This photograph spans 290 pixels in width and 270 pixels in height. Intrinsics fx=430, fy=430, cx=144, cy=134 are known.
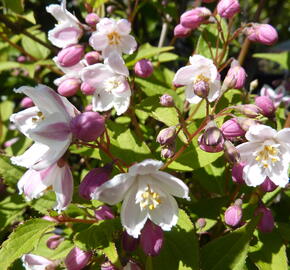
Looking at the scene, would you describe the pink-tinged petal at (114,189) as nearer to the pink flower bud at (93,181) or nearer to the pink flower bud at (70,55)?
the pink flower bud at (93,181)

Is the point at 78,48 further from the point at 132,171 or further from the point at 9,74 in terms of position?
the point at 9,74

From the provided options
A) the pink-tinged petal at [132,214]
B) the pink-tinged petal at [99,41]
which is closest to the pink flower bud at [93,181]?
the pink-tinged petal at [132,214]

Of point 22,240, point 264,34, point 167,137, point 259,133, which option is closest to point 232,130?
point 259,133

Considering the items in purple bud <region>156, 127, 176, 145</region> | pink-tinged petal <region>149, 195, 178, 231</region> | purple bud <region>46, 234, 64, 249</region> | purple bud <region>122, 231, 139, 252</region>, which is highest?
purple bud <region>156, 127, 176, 145</region>

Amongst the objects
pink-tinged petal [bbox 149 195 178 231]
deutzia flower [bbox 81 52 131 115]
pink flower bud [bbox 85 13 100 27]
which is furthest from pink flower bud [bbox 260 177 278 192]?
pink flower bud [bbox 85 13 100 27]

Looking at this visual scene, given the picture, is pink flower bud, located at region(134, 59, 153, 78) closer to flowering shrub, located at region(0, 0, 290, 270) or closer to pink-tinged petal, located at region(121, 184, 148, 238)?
flowering shrub, located at region(0, 0, 290, 270)

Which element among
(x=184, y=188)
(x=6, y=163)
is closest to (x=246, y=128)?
(x=184, y=188)

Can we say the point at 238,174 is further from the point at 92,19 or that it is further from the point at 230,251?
the point at 92,19

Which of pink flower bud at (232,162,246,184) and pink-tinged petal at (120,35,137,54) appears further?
pink-tinged petal at (120,35,137,54)
